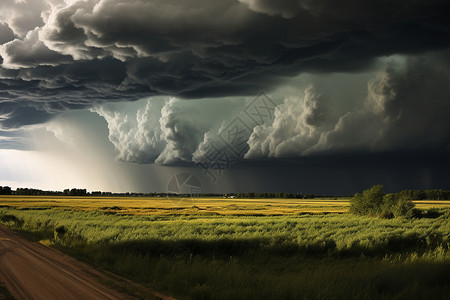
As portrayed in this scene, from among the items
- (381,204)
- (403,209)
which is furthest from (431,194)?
(403,209)

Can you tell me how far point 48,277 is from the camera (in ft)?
41.1

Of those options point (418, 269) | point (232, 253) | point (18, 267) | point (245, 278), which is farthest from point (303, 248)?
point (18, 267)

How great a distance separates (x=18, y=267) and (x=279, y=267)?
1187 cm

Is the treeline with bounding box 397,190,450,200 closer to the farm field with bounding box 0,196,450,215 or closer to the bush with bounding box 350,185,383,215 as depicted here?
the farm field with bounding box 0,196,450,215

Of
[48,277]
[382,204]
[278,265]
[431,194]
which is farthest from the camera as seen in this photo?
[431,194]

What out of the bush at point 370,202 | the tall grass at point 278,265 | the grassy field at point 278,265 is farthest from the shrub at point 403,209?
the tall grass at point 278,265

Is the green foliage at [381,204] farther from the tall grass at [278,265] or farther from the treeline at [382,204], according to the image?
the tall grass at [278,265]

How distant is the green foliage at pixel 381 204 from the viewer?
5219cm

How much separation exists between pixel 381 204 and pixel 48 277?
190 feet

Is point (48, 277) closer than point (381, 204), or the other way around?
point (48, 277)

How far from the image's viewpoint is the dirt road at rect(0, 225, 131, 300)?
10266mm

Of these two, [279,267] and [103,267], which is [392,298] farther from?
[103,267]

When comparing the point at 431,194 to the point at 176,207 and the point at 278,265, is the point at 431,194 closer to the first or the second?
the point at 176,207

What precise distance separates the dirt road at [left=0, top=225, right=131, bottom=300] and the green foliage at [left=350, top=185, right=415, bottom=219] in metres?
47.9
